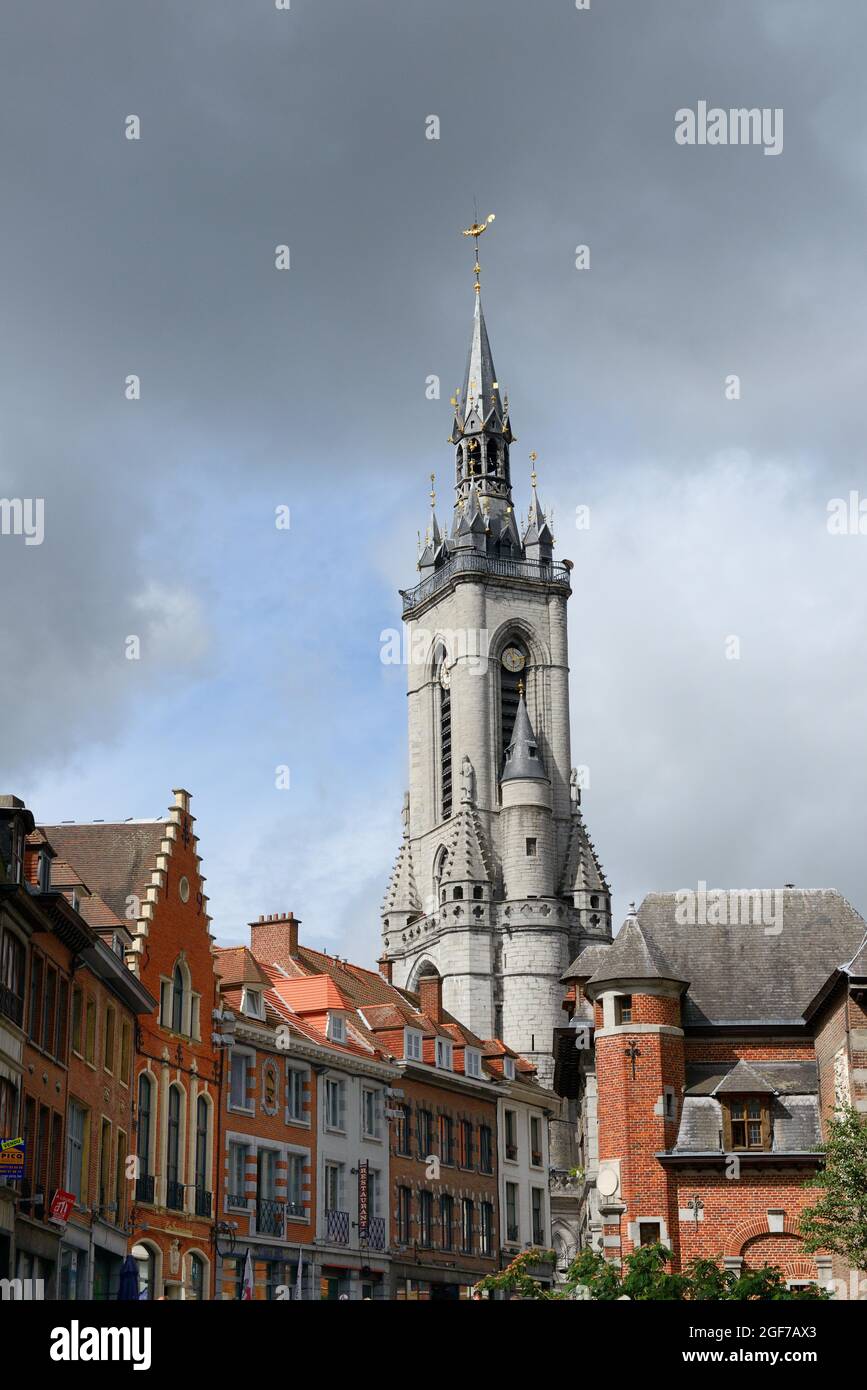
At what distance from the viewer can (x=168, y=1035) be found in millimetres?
49719

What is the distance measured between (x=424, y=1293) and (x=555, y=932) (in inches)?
1994

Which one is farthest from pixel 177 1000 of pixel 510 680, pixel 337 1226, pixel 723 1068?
pixel 510 680

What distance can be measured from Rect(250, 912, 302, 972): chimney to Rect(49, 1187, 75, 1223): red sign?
26492 mm

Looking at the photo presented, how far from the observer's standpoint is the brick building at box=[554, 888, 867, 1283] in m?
45.2

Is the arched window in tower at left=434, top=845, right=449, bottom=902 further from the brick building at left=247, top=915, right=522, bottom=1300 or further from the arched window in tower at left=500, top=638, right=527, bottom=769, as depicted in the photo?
the brick building at left=247, top=915, right=522, bottom=1300

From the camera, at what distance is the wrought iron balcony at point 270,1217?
54.0m

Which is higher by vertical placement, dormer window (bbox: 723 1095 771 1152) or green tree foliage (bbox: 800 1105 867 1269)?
dormer window (bbox: 723 1095 771 1152)

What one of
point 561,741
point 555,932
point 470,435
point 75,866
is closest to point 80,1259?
point 75,866

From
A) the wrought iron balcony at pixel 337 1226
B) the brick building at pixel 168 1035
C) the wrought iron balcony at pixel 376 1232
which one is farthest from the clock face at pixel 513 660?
the brick building at pixel 168 1035

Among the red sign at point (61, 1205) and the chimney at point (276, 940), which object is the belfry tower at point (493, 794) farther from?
the red sign at point (61, 1205)

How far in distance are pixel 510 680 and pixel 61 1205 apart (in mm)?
86659

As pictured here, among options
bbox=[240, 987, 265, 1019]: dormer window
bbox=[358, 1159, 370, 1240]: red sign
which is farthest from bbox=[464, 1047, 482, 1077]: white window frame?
→ bbox=[240, 987, 265, 1019]: dormer window

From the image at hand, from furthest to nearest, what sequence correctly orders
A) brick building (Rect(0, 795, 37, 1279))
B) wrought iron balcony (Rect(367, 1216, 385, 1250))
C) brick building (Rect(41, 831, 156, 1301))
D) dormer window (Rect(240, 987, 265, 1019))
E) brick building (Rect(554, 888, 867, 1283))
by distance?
wrought iron balcony (Rect(367, 1216, 385, 1250)) → dormer window (Rect(240, 987, 265, 1019)) → brick building (Rect(554, 888, 867, 1283)) → brick building (Rect(41, 831, 156, 1301)) → brick building (Rect(0, 795, 37, 1279))
